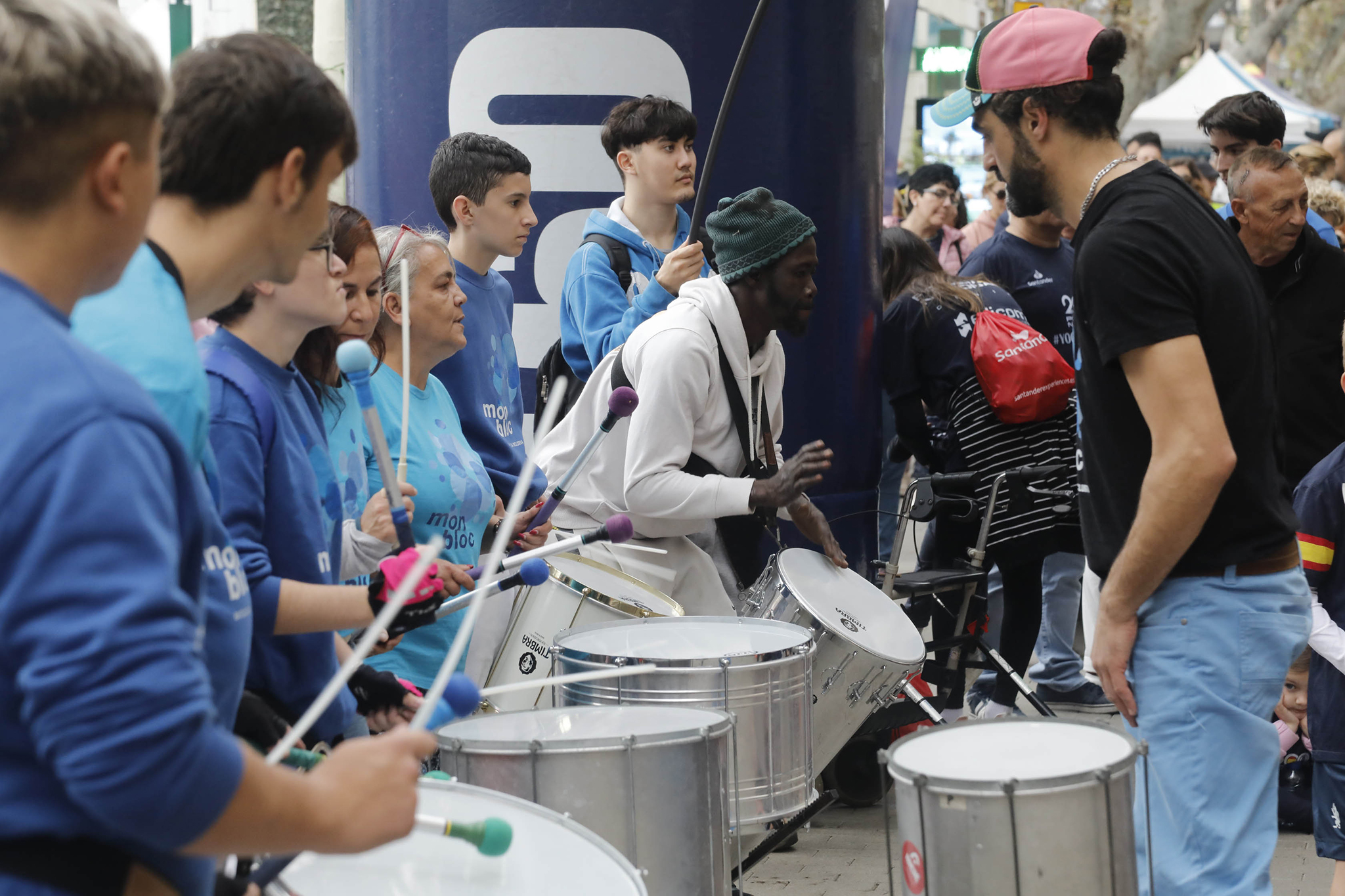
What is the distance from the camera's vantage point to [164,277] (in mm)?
1499

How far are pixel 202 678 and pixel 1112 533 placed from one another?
1910 mm

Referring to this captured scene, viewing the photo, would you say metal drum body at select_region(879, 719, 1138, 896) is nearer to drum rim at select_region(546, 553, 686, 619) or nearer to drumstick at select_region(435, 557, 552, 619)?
drumstick at select_region(435, 557, 552, 619)

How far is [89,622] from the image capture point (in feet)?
3.37

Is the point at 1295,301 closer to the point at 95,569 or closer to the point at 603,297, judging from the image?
the point at 603,297

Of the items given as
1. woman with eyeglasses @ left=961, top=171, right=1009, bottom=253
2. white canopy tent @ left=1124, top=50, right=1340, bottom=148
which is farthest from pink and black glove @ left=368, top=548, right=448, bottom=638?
white canopy tent @ left=1124, top=50, right=1340, bottom=148

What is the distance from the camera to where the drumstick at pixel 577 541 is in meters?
2.40

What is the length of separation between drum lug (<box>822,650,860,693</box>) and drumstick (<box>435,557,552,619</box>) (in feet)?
2.90

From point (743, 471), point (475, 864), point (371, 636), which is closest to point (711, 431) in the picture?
point (743, 471)

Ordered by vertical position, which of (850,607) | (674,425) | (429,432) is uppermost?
(429,432)

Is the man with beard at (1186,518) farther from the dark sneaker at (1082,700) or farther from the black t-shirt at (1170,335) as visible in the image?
the dark sneaker at (1082,700)

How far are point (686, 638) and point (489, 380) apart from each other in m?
1.35

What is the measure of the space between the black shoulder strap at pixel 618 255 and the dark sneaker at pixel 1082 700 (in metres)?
2.90

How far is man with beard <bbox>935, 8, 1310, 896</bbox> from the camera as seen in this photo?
2.43 m

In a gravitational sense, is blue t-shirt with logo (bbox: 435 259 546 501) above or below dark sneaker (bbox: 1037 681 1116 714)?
above
